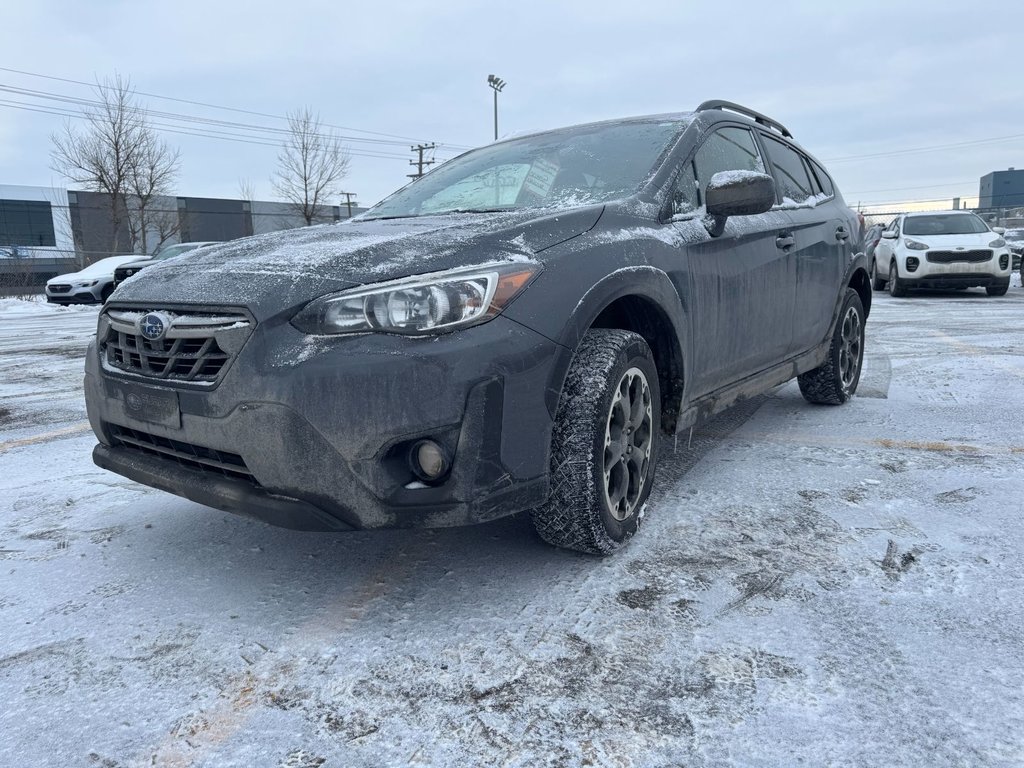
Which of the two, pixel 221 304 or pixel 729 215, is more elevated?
pixel 729 215

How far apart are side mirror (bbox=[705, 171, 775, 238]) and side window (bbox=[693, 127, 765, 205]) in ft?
0.45

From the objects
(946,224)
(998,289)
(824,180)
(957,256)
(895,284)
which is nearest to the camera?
(824,180)

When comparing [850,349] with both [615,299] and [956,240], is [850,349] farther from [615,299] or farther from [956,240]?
[956,240]

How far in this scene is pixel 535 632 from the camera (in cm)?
212

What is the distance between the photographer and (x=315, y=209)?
145 feet

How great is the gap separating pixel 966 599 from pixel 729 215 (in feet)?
5.32

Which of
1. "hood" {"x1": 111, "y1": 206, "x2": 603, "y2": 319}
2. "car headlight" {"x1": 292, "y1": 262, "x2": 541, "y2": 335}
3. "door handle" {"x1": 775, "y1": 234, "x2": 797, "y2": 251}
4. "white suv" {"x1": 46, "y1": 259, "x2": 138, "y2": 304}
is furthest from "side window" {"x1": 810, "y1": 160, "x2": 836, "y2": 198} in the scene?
"white suv" {"x1": 46, "y1": 259, "x2": 138, "y2": 304}

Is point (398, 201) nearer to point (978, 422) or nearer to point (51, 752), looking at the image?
point (51, 752)

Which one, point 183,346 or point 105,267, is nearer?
point 183,346

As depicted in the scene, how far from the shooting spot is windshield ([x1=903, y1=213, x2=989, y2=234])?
47.5ft

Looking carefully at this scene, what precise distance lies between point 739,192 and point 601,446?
1221 millimetres

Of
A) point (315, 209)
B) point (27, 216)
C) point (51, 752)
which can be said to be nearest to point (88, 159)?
point (315, 209)

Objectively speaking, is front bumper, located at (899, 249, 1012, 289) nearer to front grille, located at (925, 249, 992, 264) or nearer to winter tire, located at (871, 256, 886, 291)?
front grille, located at (925, 249, 992, 264)

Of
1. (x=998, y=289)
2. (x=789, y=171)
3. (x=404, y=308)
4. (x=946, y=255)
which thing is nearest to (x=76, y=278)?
(x=789, y=171)
